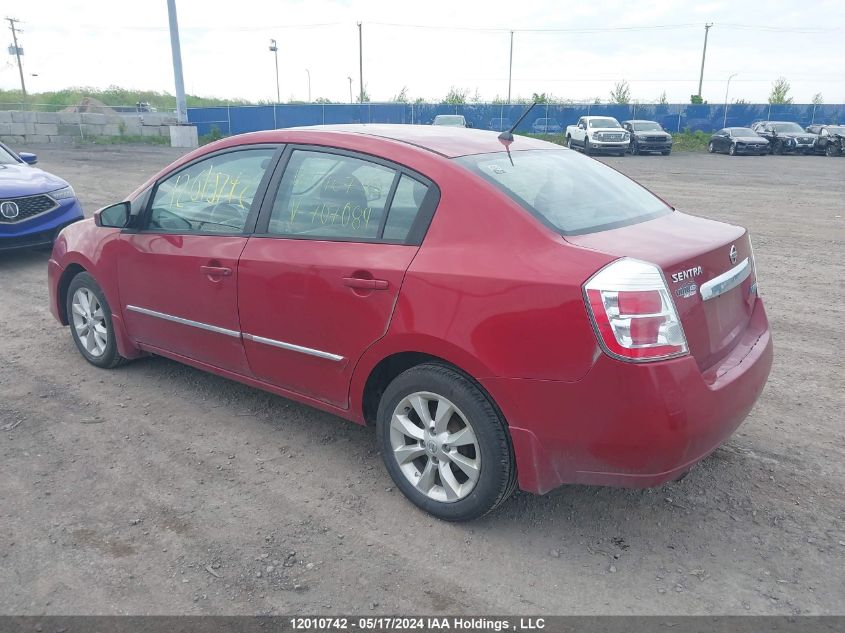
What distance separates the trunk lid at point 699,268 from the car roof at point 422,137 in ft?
2.80

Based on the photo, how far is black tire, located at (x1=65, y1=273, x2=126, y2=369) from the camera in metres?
4.86

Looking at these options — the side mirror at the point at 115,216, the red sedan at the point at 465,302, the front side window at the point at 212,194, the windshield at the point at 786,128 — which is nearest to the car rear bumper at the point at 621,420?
the red sedan at the point at 465,302

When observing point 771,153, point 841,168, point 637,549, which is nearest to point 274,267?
point 637,549

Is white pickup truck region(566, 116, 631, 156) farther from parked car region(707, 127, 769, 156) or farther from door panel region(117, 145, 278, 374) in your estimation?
door panel region(117, 145, 278, 374)

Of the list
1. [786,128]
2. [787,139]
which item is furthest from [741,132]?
[786,128]

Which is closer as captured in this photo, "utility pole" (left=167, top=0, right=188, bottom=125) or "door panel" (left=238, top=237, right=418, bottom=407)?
"door panel" (left=238, top=237, right=418, bottom=407)

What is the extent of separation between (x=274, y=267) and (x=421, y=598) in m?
1.77

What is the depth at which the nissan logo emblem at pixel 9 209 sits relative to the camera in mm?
7969

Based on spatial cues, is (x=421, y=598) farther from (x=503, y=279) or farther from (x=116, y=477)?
(x=116, y=477)

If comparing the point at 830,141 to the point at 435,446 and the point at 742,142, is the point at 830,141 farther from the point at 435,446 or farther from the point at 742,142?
the point at 435,446

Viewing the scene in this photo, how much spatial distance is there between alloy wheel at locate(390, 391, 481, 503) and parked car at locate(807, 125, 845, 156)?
35.1 m

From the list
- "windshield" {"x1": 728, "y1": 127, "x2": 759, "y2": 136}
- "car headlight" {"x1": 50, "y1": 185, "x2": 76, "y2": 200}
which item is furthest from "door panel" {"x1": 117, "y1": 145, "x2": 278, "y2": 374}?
"windshield" {"x1": 728, "y1": 127, "x2": 759, "y2": 136}

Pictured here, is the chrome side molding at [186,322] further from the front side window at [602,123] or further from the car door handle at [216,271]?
the front side window at [602,123]

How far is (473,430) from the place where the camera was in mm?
3020
